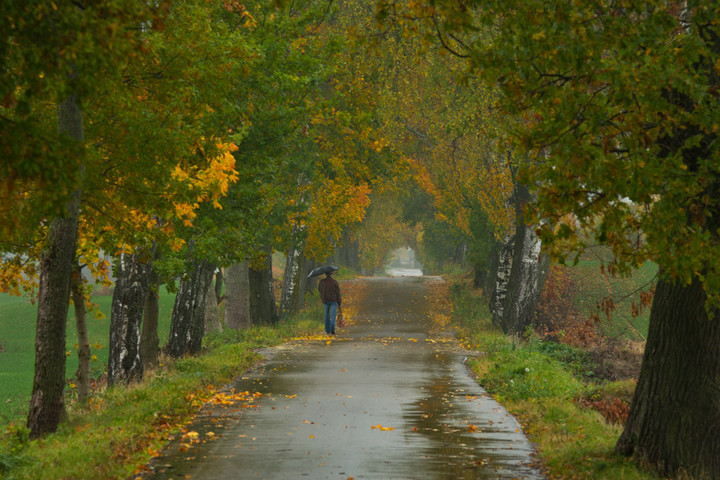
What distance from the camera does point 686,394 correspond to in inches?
344

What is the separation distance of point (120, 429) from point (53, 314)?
171 centimetres

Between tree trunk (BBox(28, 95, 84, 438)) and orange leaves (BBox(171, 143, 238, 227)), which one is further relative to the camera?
orange leaves (BBox(171, 143, 238, 227))

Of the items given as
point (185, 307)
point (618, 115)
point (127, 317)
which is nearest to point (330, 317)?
point (185, 307)

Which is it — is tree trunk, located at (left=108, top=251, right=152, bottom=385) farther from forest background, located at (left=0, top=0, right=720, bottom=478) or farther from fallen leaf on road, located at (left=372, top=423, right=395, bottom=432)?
fallen leaf on road, located at (left=372, top=423, right=395, bottom=432)

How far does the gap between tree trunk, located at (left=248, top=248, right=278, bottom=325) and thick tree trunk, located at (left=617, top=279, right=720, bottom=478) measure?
1995 cm

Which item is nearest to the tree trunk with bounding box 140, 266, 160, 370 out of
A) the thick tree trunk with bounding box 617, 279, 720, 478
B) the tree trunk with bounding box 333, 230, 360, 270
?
the thick tree trunk with bounding box 617, 279, 720, 478

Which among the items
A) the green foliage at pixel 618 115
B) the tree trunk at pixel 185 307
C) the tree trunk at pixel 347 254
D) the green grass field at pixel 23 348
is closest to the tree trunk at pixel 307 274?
the green grass field at pixel 23 348

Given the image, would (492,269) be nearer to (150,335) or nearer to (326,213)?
(326,213)

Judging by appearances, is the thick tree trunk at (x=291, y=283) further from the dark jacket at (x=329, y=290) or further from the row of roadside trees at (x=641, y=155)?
the row of roadside trees at (x=641, y=155)

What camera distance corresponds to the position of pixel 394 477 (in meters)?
8.20

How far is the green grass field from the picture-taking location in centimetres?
2091

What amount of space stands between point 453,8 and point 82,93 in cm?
361

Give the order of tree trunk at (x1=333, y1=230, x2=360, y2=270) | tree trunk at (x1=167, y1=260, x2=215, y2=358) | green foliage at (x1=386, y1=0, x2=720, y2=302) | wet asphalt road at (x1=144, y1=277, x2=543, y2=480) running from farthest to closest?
tree trunk at (x1=333, y1=230, x2=360, y2=270) → tree trunk at (x1=167, y1=260, x2=215, y2=358) → wet asphalt road at (x1=144, y1=277, x2=543, y2=480) → green foliage at (x1=386, y1=0, x2=720, y2=302)

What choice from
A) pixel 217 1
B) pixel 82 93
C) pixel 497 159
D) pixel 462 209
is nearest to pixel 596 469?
pixel 82 93
